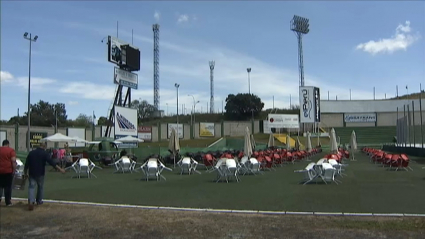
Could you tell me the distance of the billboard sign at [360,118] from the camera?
8306 centimetres

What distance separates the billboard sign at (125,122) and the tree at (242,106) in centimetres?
6438

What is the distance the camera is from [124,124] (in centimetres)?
3516

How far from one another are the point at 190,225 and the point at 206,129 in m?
69.6

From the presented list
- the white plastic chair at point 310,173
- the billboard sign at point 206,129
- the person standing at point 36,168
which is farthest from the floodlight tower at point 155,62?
the person standing at point 36,168

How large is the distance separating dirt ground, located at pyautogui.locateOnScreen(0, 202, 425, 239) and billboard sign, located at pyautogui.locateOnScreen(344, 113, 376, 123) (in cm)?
7955

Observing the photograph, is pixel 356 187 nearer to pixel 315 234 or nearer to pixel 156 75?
pixel 315 234

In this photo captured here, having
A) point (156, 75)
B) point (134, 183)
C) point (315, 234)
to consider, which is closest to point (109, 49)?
point (134, 183)

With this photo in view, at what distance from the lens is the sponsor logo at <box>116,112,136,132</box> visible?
34.3 meters

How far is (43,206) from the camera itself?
390 inches

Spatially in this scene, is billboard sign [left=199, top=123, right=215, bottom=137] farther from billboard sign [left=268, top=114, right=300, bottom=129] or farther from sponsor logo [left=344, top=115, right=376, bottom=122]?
sponsor logo [left=344, top=115, right=376, bottom=122]

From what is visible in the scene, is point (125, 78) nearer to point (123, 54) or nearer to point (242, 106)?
point (123, 54)

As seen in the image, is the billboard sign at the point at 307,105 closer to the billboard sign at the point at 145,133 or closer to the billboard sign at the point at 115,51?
the billboard sign at the point at 115,51

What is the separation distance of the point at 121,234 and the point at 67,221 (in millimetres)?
1648

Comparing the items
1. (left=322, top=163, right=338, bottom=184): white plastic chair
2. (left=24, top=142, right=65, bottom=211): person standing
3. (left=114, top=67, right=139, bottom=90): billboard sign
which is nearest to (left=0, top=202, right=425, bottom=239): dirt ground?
(left=24, top=142, right=65, bottom=211): person standing
